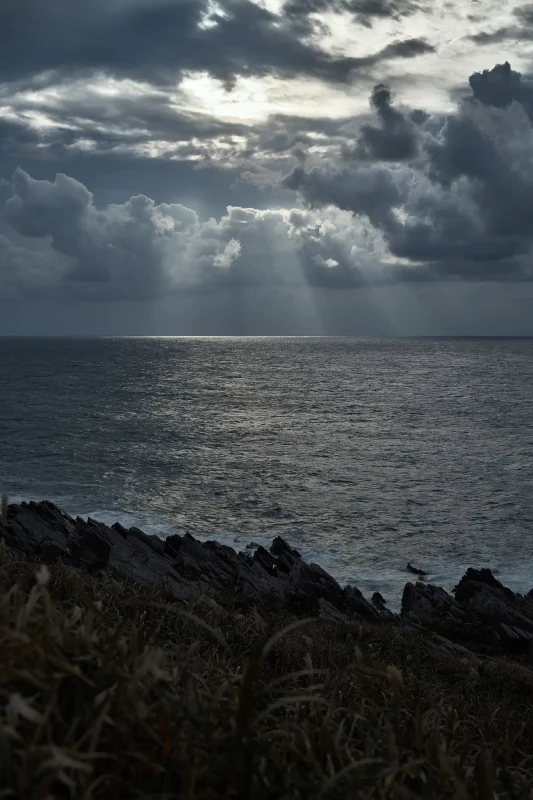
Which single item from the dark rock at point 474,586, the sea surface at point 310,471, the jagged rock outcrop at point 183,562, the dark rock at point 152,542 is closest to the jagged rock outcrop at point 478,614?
the dark rock at point 474,586

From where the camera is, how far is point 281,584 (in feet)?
91.2

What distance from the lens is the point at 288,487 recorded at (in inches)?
2154

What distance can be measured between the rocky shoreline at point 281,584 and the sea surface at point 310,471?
479 cm

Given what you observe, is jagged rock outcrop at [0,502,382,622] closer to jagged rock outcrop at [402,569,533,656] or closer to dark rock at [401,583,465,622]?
dark rock at [401,583,465,622]

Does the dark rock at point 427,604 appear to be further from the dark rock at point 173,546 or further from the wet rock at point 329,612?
the dark rock at point 173,546

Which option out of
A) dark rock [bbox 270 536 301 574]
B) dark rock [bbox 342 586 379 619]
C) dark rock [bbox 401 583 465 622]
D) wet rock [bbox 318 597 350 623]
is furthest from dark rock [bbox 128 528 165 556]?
dark rock [bbox 401 583 465 622]

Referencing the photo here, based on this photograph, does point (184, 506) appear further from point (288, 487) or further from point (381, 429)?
point (381, 429)

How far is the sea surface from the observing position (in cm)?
4112

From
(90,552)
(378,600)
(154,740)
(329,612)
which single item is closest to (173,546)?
(378,600)

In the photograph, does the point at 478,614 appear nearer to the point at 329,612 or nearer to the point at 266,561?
the point at 329,612

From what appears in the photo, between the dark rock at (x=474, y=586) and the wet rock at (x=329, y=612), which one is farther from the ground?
the wet rock at (x=329, y=612)

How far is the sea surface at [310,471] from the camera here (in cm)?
4112

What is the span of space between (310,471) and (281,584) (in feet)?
108

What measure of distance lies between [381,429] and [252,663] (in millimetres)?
84546
